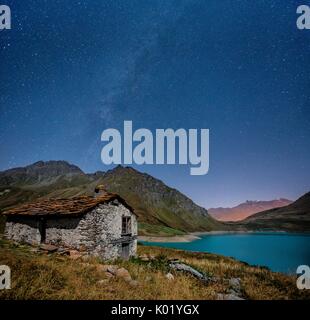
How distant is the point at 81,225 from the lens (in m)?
16.1

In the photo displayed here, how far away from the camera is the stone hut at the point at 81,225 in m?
16.1

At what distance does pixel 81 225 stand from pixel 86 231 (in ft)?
1.40

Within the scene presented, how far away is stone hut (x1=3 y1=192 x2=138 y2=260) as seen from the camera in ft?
52.9

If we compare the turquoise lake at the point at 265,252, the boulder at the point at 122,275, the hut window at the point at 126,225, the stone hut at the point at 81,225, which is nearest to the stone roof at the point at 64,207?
the stone hut at the point at 81,225

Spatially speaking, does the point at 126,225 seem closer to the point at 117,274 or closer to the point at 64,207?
the point at 64,207

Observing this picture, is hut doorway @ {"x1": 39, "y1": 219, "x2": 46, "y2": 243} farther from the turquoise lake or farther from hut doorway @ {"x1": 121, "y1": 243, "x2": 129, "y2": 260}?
the turquoise lake

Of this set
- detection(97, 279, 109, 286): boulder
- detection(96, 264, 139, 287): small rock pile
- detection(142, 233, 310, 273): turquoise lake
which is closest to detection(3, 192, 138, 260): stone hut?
detection(96, 264, 139, 287): small rock pile

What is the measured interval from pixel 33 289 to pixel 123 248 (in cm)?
1265

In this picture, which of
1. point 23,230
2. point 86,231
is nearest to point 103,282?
point 86,231

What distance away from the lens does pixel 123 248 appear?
18.9 meters
